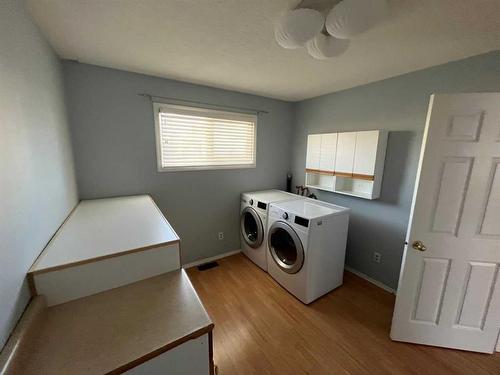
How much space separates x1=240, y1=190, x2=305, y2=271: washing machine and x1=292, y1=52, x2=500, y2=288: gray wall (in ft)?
2.77

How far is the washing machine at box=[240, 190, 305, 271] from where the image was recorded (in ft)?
8.10

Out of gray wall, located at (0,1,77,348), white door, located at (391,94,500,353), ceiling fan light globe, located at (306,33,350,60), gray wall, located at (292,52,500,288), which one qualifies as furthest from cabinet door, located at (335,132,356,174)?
gray wall, located at (0,1,77,348)

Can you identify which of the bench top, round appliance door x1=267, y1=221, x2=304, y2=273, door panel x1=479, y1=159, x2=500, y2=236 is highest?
door panel x1=479, y1=159, x2=500, y2=236

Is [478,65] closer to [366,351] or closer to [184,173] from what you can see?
[366,351]

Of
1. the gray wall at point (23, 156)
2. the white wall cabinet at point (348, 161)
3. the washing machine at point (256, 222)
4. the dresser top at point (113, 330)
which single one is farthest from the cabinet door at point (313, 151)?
the gray wall at point (23, 156)

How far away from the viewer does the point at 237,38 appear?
1.37m

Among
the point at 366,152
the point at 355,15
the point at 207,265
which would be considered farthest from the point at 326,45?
the point at 207,265

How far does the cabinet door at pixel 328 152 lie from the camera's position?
7.99ft

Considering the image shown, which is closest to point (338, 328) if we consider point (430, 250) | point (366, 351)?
point (366, 351)

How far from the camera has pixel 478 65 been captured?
5.10 feet

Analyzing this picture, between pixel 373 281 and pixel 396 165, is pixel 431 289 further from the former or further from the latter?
pixel 396 165

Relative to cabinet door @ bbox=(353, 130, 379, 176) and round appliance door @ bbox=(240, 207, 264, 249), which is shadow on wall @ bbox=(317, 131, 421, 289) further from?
round appliance door @ bbox=(240, 207, 264, 249)

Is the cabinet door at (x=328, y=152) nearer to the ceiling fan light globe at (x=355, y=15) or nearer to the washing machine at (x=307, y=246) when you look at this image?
the washing machine at (x=307, y=246)

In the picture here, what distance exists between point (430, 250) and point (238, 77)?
2.28 meters
